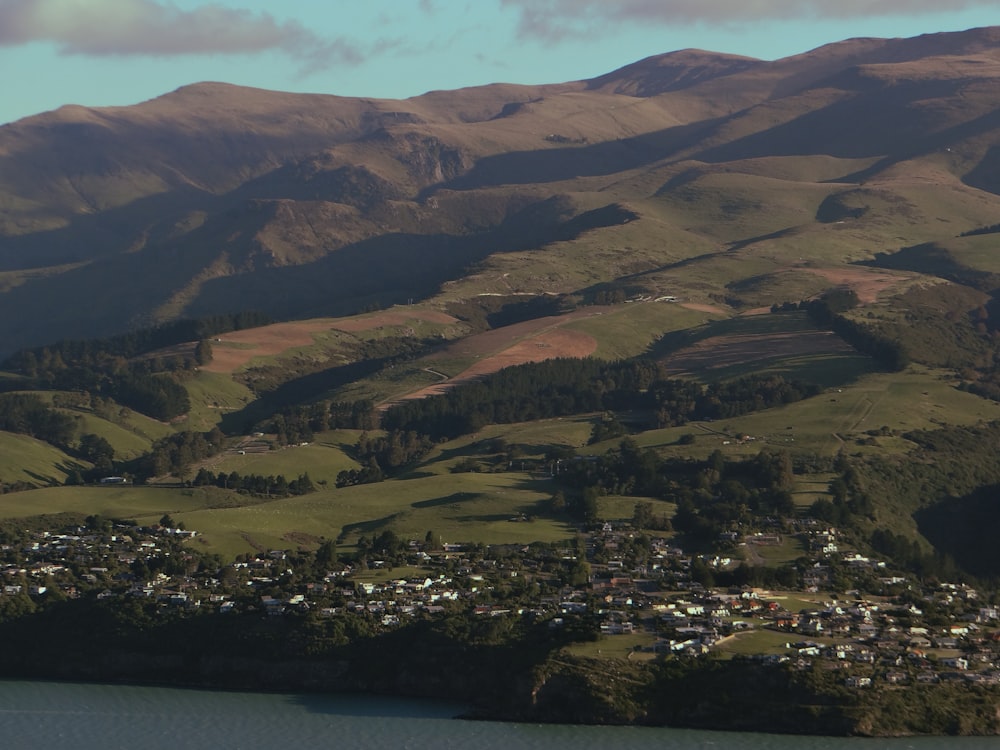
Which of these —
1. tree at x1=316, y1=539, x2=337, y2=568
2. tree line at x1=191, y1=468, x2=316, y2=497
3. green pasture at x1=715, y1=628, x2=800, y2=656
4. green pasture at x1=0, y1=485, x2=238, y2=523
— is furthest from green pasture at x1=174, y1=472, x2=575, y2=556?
green pasture at x1=715, y1=628, x2=800, y2=656

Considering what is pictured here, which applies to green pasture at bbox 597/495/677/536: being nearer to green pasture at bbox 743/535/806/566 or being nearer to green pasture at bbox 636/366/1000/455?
green pasture at bbox 743/535/806/566

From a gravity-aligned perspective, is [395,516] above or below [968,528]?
above

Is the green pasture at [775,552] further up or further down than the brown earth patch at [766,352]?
further down

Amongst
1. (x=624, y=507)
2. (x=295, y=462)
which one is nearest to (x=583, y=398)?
(x=295, y=462)

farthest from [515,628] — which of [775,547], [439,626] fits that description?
[775,547]

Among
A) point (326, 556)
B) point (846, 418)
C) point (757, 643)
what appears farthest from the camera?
point (846, 418)

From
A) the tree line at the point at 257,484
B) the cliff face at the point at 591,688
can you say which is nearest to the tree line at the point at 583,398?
the tree line at the point at 257,484

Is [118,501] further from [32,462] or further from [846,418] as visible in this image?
[846,418]

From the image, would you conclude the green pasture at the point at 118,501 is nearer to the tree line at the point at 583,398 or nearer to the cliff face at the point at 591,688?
the cliff face at the point at 591,688
